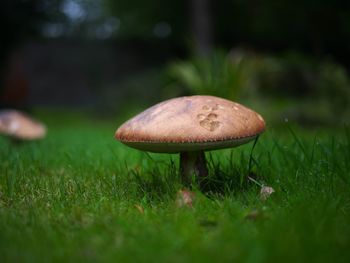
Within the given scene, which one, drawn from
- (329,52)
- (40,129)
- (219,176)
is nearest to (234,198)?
(219,176)

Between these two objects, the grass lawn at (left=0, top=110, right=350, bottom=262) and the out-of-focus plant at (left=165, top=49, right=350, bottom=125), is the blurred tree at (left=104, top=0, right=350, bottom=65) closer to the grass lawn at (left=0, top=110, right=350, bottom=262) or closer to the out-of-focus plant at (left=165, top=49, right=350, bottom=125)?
the out-of-focus plant at (left=165, top=49, right=350, bottom=125)

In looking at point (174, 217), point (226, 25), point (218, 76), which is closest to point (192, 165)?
point (174, 217)

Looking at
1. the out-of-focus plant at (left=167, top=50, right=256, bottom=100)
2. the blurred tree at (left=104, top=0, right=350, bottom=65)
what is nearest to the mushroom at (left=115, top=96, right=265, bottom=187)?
the out-of-focus plant at (left=167, top=50, right=256, bottom=100)

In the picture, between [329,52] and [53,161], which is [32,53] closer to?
[329,52]

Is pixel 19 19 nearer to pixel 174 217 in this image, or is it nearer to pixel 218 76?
pixel 218 76

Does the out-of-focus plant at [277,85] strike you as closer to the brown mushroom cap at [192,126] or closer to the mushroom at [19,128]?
the mushroom at [19,128]

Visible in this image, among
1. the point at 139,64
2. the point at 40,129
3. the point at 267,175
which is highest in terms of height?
the point at 267,175
